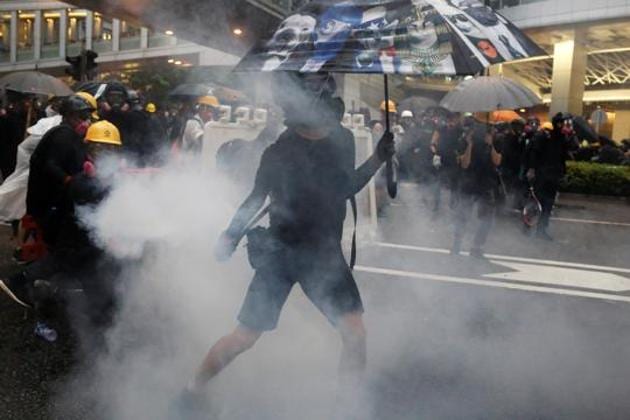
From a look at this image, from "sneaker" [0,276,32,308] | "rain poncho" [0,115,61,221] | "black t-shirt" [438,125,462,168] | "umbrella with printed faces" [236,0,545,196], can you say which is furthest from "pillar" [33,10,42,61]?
"umbrella with printed faces" [236,0,545,196]

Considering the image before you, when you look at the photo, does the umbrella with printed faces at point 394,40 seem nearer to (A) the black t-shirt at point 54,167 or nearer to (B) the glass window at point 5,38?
(A) the black t-shirt at point 54,167

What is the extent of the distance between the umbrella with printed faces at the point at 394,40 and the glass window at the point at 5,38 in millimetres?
41822

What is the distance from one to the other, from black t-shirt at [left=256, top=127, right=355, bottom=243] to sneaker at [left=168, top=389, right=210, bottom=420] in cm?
81

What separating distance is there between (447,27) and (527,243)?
613 cm

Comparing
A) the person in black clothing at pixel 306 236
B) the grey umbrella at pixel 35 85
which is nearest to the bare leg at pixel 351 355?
the person in black clothing at pixel 306 236

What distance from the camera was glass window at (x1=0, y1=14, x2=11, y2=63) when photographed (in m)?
39.3

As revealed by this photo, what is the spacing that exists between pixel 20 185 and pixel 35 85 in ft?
11.1

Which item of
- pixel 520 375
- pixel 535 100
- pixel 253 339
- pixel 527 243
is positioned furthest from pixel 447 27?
pixel 527 243

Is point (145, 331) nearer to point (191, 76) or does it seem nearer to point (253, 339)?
point (253, 339)

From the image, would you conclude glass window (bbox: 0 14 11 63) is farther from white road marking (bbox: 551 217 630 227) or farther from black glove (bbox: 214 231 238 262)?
black glove (bbox: 214 231 238 262)

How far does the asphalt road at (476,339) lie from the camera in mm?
3264

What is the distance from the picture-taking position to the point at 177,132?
7418 millimetres

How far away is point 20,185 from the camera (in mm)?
5426

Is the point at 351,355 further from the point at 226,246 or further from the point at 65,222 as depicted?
the point at 65,222
